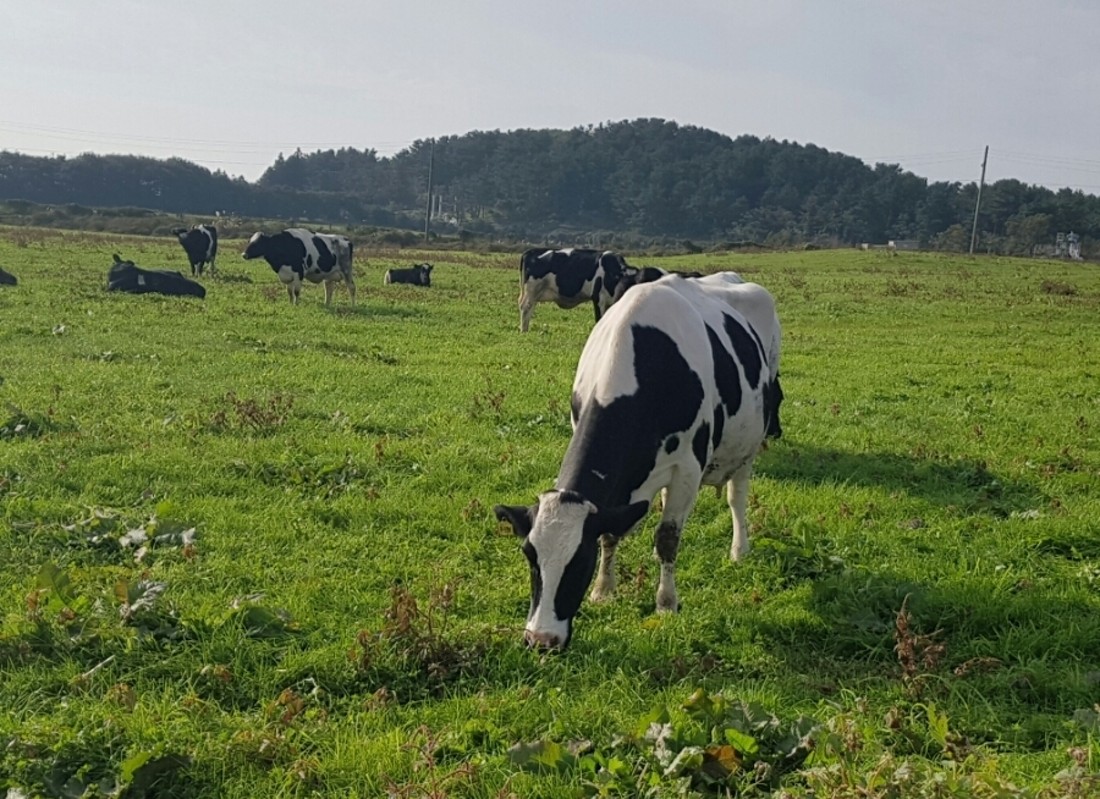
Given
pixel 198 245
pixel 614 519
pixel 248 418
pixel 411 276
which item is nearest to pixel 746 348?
pixel 614 519

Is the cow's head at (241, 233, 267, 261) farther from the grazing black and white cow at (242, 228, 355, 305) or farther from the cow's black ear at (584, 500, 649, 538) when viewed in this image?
the cow's black ear at (584, 500, 649, 538)

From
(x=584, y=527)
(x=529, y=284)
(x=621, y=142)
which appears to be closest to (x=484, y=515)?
(x=584, y=527)

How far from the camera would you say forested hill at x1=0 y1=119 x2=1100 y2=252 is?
124 metres

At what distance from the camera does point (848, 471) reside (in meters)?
9.45

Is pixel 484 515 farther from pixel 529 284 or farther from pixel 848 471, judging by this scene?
pixel 529 284

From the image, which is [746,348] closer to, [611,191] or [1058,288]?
[1058,288]

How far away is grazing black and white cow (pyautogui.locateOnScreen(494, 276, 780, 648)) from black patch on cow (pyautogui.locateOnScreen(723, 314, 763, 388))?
0.05ft

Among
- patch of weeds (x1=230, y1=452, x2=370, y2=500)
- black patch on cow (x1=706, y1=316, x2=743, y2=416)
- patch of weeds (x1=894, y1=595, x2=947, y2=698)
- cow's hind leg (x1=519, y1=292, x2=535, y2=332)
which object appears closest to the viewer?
Answer: patch of weeds (x1=894, y1=595, x2=947, y2=698)

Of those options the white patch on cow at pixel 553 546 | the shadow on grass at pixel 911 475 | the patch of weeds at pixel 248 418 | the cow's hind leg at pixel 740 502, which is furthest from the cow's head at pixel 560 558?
the patch of weeds at pixel 248 418

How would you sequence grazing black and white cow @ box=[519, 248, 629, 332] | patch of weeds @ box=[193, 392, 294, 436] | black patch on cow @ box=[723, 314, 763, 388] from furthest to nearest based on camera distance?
grazing black and white cow @ box=[519, 248, 629, 332] → patch of weeds @ box=[193, 392, 294, 436] → black patch on cow @ box=[723, 314, 763, 388]

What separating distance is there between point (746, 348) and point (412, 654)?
3733mm

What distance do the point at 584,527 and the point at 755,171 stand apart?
519 feet

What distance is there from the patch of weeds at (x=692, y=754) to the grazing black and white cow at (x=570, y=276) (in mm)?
17993

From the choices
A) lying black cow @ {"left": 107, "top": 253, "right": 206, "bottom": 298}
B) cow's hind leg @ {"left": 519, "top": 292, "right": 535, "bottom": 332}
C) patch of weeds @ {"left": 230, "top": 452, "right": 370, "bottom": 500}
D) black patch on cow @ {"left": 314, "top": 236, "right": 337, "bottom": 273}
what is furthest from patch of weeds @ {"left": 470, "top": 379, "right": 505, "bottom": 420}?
lying black cow @ {"left": 107, "top": 253, "right": 206, "bottom": 298}
